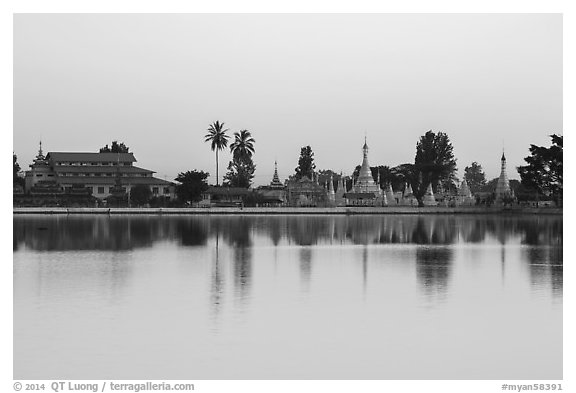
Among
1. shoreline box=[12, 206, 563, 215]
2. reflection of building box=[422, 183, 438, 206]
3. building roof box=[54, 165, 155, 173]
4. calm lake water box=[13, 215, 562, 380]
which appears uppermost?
building roof box=[54, 165, 155, 173]

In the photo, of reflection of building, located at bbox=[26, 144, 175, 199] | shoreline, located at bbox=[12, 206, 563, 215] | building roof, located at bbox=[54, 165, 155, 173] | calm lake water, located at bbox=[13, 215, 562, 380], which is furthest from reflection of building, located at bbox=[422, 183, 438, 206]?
calm lake water, located at bbox=[13, 215, 562, 380]

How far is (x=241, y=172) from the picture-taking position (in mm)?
119250

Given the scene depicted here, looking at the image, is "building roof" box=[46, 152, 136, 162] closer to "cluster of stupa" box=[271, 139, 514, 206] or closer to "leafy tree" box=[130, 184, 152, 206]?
"leafy tree" box=[130, 184, 152, 206]

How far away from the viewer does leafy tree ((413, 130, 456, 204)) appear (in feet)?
389

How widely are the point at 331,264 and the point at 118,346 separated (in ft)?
47.7

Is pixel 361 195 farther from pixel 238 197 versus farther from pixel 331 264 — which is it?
pixel 331 264

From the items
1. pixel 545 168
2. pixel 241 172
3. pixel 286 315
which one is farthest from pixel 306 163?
pixel 286 315

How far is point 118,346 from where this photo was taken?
14859 mm

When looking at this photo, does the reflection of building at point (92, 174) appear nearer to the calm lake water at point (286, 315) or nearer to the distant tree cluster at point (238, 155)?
the distant tree cluster at point (238, 155)

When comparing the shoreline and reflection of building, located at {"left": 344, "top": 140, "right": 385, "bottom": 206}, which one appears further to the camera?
reflection of building, located at {"left": 344, "top": 140, "right": 385, "bottom": 206}

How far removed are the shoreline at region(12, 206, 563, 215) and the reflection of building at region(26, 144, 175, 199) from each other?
520 inches

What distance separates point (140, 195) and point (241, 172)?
24958 mm

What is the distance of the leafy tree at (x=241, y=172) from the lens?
382 feet

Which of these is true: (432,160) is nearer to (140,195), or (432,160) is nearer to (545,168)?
(545,168)
